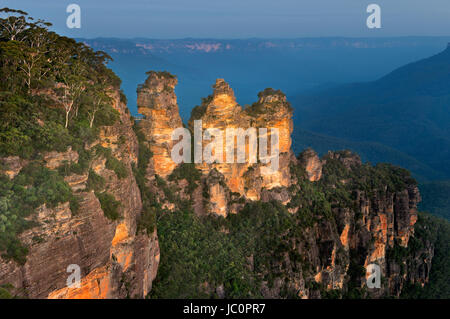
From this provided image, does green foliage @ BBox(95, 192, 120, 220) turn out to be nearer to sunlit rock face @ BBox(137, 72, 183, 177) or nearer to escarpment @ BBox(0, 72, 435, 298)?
escarpment @ BBox(0, 72, 435, 298)

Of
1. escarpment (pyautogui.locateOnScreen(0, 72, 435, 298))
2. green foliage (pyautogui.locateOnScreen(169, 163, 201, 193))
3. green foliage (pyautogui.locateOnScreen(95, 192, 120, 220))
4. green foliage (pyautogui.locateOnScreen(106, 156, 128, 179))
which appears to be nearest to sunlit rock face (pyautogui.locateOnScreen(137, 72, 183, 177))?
escarpment (pyautogui.locateOnScreen(0, 72, 435, 298))

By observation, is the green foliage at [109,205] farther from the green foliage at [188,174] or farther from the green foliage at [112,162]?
the green foliage at [188,174]

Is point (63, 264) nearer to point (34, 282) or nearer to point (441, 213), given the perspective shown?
point (34, 282)

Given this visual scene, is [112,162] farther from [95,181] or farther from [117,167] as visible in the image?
[95,181]

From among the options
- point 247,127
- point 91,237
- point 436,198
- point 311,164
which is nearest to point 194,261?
point 91,237

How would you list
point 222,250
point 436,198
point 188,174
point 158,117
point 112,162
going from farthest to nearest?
point 436,198 → point 188,174 → point 158,117 → point 222,250 → point 112,162

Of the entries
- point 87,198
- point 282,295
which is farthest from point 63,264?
point 282,295
